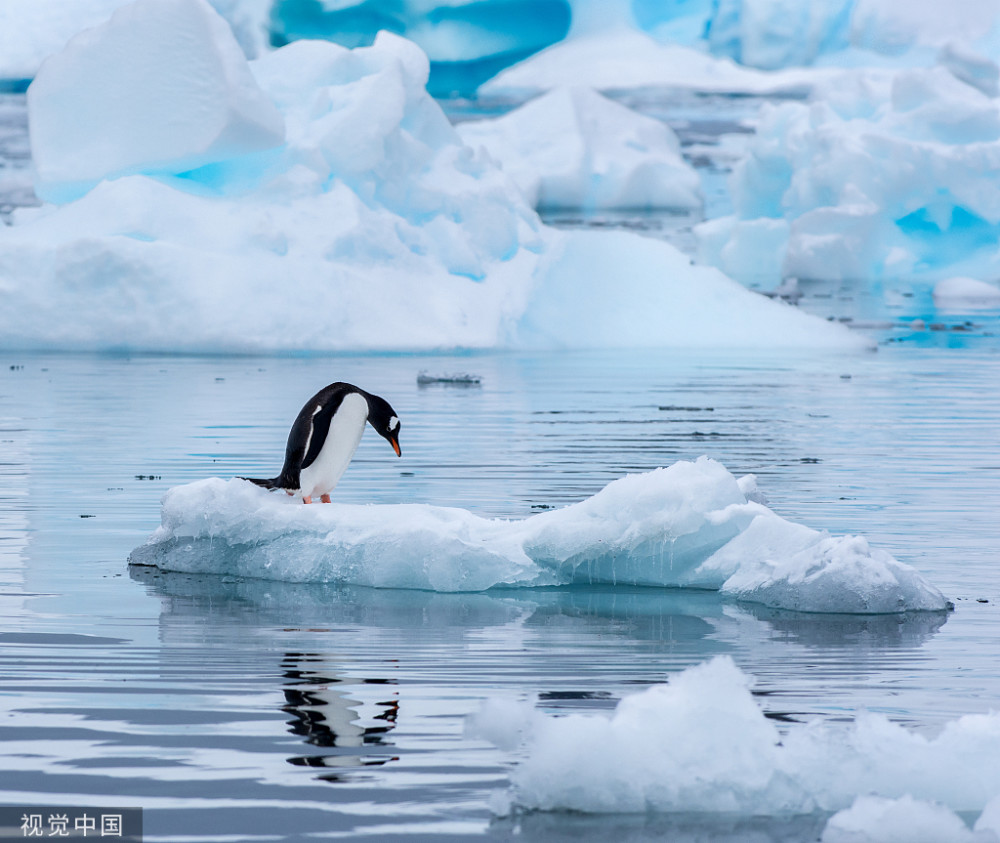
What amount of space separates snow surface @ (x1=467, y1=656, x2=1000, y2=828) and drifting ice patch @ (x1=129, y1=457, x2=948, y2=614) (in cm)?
234

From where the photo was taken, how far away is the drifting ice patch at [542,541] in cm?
612

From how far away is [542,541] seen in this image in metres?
6.18

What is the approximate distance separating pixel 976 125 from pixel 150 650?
21640mm

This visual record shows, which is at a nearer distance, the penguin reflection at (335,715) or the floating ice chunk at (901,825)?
the floating ice chunk at (901,825)

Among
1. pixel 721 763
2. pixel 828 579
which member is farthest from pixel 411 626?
pixel 721 763

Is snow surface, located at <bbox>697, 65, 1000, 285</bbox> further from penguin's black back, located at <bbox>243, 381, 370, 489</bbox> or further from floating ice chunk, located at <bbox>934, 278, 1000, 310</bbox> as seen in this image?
penguin's black back, located at <bbox>243, 381, 370, 489</bbox>

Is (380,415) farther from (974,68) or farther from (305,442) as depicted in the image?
(974,68)

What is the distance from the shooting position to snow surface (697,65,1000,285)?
2372 cm

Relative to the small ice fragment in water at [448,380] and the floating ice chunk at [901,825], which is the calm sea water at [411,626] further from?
the small ice fragment in water at [448,380]

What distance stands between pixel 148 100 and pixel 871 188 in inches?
466

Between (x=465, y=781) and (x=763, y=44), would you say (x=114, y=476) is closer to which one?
(x=465, y=781)

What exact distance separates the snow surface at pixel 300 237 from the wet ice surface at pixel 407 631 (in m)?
3.27

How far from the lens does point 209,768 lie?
3727mm

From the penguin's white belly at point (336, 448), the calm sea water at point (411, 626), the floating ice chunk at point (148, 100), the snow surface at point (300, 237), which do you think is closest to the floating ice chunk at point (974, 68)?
the snow surface at point (300, 237)
